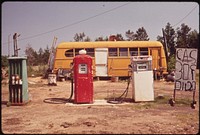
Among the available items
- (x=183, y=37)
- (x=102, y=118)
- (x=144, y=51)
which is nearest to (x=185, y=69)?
(x=102, y=118)

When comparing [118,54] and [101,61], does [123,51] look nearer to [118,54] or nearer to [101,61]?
[118,54]

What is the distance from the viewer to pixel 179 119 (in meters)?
7.39

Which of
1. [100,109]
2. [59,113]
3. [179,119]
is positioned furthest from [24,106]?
[179,119]

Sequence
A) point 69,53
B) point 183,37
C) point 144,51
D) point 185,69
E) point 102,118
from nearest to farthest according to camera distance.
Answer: point 102,118, point 185,69, point 144,51, point 69,53, point 183,37

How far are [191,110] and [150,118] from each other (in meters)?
2.12

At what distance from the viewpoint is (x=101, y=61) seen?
67.4 ft

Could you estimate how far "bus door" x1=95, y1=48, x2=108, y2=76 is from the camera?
67.3ft

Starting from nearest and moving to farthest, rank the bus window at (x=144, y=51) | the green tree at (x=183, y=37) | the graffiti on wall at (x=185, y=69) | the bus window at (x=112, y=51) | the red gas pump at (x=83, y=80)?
the graffiti on wall at (x=185, y=69) < the red gas pump at (x=83, y=80) < the bus window at (x=144, y=51) < the bus window at (x=112, y=51) < the green tree at (x=183, y=37)

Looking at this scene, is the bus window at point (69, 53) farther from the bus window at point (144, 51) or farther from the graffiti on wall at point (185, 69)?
the graffiti on wall at point (185, 69)

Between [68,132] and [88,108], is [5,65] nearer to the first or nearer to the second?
[88,108]

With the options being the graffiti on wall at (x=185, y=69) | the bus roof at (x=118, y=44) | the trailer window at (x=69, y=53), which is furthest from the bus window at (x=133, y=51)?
the graffiti on wall at (x=185, y=69)

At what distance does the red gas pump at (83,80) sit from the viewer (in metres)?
10.1

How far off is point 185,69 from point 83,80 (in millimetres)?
3838

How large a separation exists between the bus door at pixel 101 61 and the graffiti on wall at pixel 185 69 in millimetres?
11099
